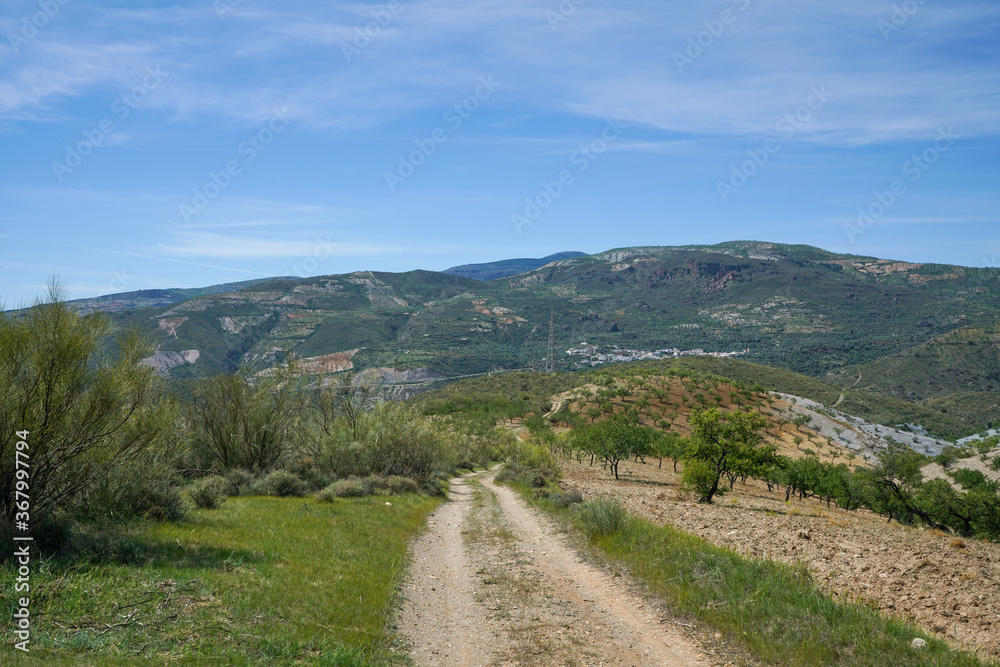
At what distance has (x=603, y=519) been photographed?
15008mm

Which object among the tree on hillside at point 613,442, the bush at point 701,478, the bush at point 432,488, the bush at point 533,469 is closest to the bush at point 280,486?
the bush at point 432,488

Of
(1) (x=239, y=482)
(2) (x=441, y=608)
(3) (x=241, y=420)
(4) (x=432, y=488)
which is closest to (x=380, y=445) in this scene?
(4) (x=432, y=488)

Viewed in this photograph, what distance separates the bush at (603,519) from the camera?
1480 centimetres

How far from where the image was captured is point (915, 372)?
419 ft

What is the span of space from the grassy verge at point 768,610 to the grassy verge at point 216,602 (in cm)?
527

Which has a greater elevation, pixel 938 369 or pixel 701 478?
pixel 938 369

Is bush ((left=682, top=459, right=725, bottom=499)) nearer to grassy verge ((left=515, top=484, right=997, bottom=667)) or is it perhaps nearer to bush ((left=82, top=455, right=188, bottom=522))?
grassy verge ((left=515, top=484, right=997, bottom=667))

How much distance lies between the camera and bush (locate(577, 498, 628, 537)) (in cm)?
1480

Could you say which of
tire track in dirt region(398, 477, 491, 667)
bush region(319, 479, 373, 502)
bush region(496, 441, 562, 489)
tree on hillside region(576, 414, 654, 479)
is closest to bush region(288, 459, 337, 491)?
bush region(319, 479, 373, 502)

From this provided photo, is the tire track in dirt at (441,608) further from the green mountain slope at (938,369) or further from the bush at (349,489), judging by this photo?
the green mountain slope at (938,369)

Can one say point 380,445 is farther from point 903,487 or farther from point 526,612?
point 903,487

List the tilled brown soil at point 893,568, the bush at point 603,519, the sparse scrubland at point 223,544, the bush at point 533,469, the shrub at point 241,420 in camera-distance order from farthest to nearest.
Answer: the bush at point 533,469 → the shrub at point 241,420 → the bush at point 603,519 → the tilled brown soil at point 893,568 → the sparse scrubland at point 223,544

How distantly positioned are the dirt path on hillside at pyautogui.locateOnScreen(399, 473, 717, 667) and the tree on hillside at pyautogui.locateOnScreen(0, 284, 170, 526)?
244 inches

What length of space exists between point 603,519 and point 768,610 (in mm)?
6923
